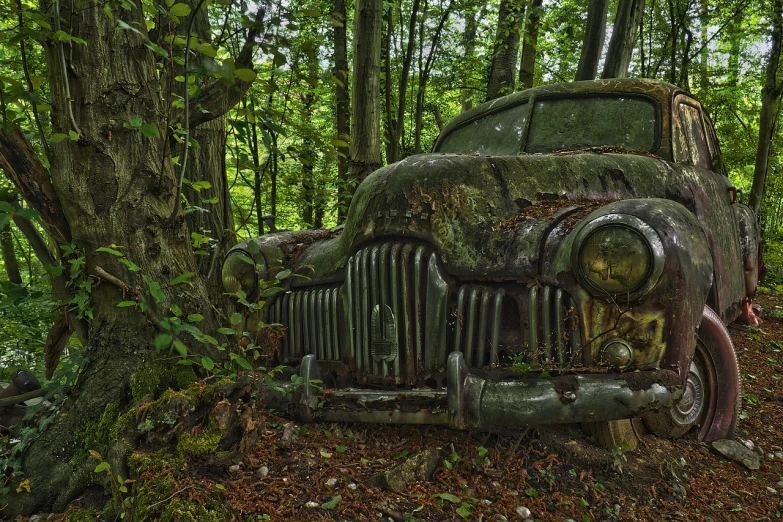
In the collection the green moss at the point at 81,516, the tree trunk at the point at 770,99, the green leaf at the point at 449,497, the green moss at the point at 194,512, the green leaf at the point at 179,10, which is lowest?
the green leaf at the point at 449,497

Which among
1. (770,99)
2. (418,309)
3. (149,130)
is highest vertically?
(770,99)

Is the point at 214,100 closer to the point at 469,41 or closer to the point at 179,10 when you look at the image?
the point at 179,10

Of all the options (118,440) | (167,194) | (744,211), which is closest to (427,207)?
(167,194)

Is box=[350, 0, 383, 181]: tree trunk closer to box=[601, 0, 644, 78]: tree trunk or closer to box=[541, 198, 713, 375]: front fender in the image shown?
box=[541, 198, 713, 375]: front fender

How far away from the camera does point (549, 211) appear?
3.03 m

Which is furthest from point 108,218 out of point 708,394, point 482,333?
point 708,394

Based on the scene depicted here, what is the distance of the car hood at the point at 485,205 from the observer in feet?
9.40

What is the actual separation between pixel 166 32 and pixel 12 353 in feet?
18.8

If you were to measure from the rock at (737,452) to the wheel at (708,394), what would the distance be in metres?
0.04

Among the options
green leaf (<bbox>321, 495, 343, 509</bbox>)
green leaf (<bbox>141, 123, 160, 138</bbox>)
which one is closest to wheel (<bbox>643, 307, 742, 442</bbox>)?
green leaf (<bbox>321, 495, 343, 509</bbox>)

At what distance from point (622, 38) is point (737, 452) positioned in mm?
6899

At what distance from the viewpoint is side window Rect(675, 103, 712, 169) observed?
4.27 m

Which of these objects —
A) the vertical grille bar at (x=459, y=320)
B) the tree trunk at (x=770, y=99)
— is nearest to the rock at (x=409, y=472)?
the vertical grille bar at (x=459, y=320)

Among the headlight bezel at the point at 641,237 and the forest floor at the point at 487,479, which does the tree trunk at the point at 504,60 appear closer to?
the headlight bezel at the point at 641,237
